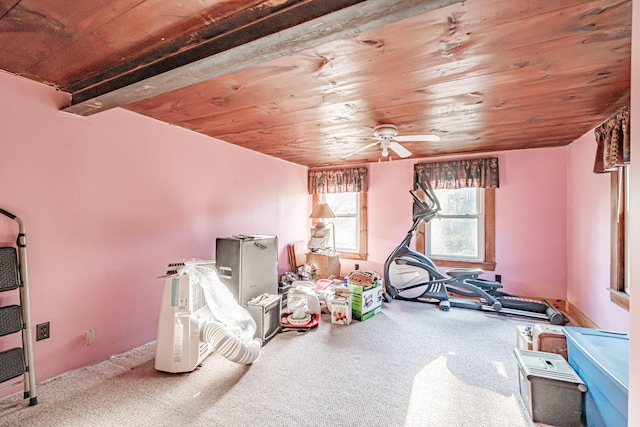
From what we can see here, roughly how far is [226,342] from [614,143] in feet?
11.6

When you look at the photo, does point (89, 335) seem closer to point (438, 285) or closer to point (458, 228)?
point (438, 285)

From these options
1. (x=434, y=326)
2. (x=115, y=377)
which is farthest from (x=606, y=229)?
(x=115, y=377)

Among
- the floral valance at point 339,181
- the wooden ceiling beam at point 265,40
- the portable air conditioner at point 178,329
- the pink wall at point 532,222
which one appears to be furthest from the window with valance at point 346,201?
the wooden ceiling beam at point 265,40

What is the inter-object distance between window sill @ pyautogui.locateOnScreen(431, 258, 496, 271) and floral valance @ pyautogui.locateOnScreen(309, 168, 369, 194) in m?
1.68

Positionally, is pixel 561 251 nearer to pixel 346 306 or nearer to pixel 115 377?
pixel 346 306

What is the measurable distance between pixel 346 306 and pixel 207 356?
151 centimetres

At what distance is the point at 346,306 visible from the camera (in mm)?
3293

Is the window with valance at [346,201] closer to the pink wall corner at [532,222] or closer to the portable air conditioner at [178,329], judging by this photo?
the pink wall corner at [532,222]

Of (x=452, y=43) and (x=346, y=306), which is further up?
(x=452, y=43)

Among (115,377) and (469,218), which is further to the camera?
(469,218)

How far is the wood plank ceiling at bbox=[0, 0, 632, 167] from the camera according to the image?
4.19ft

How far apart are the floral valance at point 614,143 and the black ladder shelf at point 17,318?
4.33m

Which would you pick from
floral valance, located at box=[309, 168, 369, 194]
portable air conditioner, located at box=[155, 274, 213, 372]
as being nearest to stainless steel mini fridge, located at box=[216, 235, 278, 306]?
portable air conditioner, located at box=[155, 274, 213, 372]

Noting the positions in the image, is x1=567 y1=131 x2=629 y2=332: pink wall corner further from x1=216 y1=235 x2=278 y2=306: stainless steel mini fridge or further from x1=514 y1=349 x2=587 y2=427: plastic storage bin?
x1=216 y1=235 x2=278 y2=306: stainless steel mini fridge
